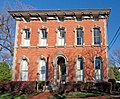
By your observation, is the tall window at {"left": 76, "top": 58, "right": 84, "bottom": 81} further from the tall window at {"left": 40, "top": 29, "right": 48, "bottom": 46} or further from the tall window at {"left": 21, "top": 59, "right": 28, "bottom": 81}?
the tall window at {"left": 21, "top": 59, "right": 28, "bottom": 81}

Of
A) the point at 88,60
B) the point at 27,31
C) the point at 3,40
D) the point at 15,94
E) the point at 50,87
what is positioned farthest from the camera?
the point at 3,40

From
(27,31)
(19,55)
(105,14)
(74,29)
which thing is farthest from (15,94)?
(105,14)

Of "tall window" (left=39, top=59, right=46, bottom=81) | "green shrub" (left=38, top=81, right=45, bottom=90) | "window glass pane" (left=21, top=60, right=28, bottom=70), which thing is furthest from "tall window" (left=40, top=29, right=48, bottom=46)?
"green shrub" (left=38, top=81, right=45, bottom=90)

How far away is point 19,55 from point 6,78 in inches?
171

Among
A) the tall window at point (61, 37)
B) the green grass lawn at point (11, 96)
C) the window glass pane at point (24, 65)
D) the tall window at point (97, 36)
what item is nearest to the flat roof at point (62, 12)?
the tall window at point (97, 36)

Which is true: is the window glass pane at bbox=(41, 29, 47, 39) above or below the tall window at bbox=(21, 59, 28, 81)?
above

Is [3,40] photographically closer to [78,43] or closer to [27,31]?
[27,31]

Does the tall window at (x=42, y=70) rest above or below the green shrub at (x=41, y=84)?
above

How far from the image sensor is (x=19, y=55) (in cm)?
2331

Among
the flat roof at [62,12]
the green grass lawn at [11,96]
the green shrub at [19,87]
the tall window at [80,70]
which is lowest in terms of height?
the green grass lawn at [11,96]

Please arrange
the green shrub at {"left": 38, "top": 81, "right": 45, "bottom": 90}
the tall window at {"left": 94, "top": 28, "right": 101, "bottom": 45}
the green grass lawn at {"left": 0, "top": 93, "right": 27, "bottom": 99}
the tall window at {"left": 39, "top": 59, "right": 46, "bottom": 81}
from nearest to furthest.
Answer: the green grass lawn at {"left": 0, "top": 93, "right": 27, "bottom": 99}
the green shrub at {"left": 38, "top": 81, "right": 45, "bottom": 90}
the tall window at {"left": 39, "top": 59, "right": 46, "bottom": 81}
the tall window at {"left": 94, "top": 28, "right": 101, "bottom": 45}

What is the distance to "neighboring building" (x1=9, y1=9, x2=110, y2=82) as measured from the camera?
73.2 ft

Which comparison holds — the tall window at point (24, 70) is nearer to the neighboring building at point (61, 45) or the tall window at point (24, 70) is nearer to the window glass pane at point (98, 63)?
the neighboring building at point (61, 45)

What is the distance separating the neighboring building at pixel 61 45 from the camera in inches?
878
